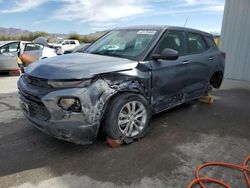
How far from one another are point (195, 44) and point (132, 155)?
8.67ft

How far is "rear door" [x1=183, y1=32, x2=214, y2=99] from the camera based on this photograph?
443 cm

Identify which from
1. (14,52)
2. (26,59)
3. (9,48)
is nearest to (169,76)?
(26,59)

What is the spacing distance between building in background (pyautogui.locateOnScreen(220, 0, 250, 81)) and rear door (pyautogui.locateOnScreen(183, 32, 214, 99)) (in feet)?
13.3

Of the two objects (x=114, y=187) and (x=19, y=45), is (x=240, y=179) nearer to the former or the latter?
(x=114, y=187)

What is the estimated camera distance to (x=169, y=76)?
3896 millimetres

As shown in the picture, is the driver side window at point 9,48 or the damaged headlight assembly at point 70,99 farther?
the driver side window at point 9,48

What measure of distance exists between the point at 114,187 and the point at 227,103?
13.8 ft

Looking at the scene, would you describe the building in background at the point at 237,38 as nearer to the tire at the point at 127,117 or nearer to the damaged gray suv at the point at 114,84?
the damaged gray suv at the point at 114,84

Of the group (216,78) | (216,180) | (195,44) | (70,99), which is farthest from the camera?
(216,78)

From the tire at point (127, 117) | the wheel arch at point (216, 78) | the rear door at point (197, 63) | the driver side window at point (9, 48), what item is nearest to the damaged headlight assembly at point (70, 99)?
the tire at point (127, 117)

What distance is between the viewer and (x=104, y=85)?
9.95 ft

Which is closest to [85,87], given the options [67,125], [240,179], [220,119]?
[67,125]

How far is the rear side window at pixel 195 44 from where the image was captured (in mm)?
4534

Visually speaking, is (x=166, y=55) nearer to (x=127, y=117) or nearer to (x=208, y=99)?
(x=127, y=117)
